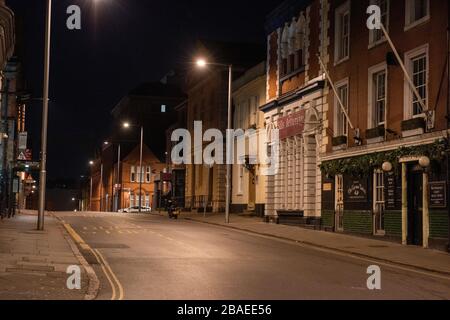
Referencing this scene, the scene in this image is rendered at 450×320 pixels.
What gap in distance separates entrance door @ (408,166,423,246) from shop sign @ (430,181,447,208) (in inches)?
42.9

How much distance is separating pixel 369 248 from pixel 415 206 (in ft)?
9.00

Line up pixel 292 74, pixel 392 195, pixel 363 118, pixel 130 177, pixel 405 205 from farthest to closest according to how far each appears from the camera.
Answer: pixel 130 177 < pixel 292 74 < pixel 363 118 < pixel 392 195 < pixel 405 205

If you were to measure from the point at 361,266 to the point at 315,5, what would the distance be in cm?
1913

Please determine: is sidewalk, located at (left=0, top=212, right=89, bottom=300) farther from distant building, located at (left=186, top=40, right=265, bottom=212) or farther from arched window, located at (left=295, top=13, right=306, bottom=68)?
distant building, located at (left=186, top=40, right=265, bottom=212)

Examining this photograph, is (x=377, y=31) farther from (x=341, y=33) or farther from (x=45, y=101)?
(x=45, y=101)

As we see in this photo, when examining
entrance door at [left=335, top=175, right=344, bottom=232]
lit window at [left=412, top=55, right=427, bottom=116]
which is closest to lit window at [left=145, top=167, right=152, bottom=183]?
entrance door at [left=335, top=175, right=344, bottom=232]

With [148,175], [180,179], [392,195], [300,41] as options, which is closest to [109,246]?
[392,195]

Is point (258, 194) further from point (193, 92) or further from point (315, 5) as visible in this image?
point (193, 92)

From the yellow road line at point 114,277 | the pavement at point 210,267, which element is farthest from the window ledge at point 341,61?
the yellow road line at point 114,277

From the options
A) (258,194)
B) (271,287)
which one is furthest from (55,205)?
(271,287)

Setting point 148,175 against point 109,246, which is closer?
point 109,246

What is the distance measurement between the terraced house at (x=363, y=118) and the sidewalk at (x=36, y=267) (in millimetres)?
11834

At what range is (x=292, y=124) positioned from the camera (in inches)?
1425

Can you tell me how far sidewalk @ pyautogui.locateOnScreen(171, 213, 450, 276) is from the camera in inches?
766
